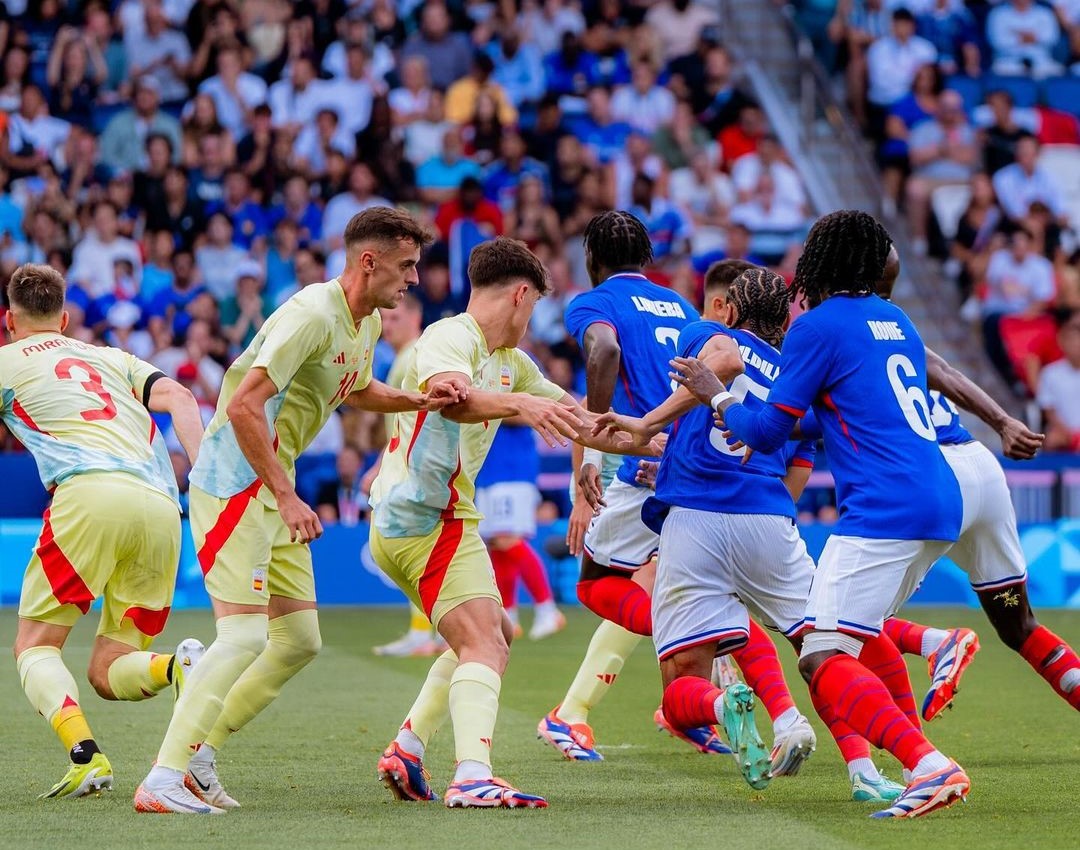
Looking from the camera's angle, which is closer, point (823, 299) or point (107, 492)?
point (823, 299)

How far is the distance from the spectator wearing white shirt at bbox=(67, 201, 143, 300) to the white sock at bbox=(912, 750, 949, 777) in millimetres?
12902

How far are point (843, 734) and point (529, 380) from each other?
1975mm

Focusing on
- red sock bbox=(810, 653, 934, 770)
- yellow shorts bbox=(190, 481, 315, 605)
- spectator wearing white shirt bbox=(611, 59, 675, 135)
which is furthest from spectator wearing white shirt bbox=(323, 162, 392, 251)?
red sock bbox=(810, 653, 934, 770)

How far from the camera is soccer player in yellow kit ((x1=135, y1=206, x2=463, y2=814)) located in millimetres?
6262

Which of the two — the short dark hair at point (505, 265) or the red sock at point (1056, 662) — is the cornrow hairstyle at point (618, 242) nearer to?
the short dark hair at point (505, 265)

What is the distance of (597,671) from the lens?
827cm

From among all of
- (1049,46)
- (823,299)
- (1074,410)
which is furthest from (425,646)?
(1049,46)

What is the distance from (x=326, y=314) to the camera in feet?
21.3

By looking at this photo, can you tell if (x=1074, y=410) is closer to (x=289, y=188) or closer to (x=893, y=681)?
(x=289, y=188)

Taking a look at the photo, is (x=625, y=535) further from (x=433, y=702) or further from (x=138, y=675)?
(x=138, y=675)

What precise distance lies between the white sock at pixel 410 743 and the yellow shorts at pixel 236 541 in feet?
2.54

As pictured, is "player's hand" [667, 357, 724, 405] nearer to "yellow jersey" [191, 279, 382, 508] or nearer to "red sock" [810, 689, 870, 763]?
"red sock" [810, 689, 870, 763]

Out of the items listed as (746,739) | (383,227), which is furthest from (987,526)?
(383,227)

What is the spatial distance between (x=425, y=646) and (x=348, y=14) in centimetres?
1002
